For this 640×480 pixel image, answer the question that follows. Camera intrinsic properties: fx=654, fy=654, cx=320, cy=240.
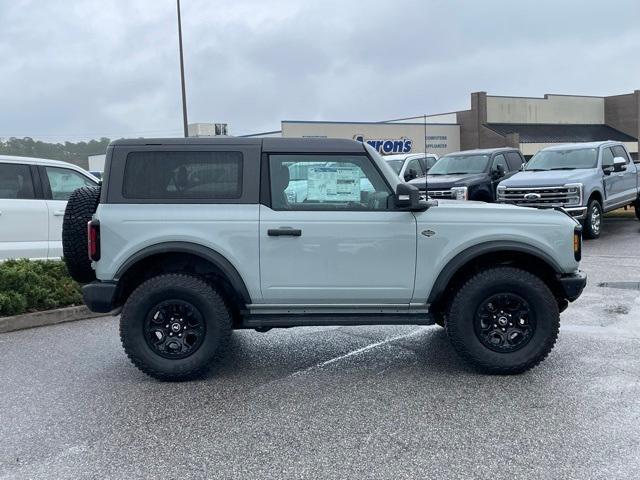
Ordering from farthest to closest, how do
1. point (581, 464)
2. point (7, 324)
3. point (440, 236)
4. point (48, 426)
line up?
point (7, 324) < point (440, 236) < point (48, 426) < point (581, 464)

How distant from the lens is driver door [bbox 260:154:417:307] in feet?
16.8

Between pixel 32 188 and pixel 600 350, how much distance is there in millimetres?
7237

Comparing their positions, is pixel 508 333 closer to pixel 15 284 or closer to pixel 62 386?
pixel 62 386

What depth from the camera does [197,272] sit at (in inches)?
210

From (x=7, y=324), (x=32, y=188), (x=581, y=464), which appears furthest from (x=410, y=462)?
(x=32, y=188)

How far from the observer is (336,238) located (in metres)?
5.12

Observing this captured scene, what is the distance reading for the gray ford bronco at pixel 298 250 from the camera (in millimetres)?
5121

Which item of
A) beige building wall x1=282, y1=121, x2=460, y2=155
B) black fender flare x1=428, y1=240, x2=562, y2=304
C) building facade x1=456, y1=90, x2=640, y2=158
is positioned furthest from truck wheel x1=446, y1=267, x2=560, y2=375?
building facade x1=456, y1=90, x2=640, y2=158

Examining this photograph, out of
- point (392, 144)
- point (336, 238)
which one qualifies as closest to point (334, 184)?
point (336, 238)

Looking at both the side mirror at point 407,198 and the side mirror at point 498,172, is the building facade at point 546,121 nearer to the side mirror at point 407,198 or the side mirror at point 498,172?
the side mirror at point 498,172

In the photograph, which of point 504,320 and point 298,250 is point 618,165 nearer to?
point 504,320

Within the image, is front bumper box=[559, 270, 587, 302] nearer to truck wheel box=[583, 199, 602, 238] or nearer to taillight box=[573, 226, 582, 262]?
taillight box=[573, 226, 582, 262]

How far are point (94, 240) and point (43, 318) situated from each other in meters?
2.71

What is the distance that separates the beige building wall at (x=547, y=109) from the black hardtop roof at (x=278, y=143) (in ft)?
142
